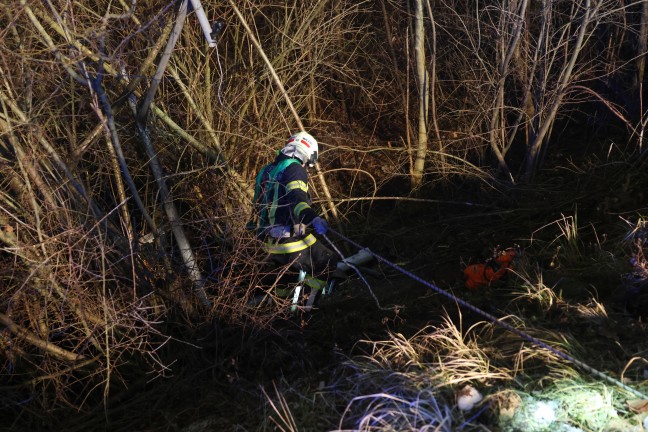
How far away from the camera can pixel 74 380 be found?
5477 millimetres

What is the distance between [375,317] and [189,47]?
11.0 feet

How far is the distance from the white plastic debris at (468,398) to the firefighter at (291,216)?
2.33 m

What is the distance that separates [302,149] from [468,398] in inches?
119

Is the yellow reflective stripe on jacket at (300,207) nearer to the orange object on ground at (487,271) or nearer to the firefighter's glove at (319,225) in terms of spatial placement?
the firefighter's glove at (319,225)

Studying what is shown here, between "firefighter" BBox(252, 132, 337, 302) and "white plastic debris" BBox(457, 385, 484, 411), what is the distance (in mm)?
2326

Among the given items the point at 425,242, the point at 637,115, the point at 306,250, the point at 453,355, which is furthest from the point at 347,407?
the point at 637,115

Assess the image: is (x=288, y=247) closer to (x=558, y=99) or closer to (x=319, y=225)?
(x=319, y=225)

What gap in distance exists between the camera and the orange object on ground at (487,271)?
5723 millimetres

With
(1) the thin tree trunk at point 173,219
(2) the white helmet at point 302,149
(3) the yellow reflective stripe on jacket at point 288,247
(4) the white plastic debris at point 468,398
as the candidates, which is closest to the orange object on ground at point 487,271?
(3) the yellow reflective stripe on jacket at point 288,247

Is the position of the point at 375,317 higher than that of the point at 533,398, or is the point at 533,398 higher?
the point at 533,398

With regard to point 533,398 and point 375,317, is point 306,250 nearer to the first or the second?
point 375,317

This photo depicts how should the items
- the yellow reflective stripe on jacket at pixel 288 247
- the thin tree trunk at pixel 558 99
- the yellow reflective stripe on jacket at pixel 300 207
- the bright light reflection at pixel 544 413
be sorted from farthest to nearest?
the thin tree trunk at pixel 558 99 < the yellow reflective stripe on jacket at pixel 288 247 < the yellow reflective stripe on jacket at pixel 300 207 < the bright light reflection at pixel 544 413

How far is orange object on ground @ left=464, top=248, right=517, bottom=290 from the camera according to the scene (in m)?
5.72

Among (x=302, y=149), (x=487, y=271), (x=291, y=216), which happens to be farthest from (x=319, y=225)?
(x=487, y=271)
